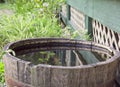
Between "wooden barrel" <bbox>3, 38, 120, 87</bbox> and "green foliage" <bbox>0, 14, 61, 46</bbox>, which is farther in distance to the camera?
"green foliage" <bbox>0, 14, 61, 46</bbox>

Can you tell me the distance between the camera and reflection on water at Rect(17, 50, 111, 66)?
1.87 meters

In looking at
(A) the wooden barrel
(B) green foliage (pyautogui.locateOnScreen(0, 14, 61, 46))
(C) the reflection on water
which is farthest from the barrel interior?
(B) green foliage (pyautogui.locateOnScreen(0, 14, 61, 46))

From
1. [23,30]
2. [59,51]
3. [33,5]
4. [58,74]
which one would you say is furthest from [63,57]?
[33,5]

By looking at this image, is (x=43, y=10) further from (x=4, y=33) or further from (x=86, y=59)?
(x=86, y=59)

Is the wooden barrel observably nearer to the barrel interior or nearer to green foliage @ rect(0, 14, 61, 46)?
the barrel interior

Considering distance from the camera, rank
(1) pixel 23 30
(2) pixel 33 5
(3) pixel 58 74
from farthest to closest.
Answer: (2) pixel 33 5 → (1) pixel 23 30 → (3) pixel 58 74

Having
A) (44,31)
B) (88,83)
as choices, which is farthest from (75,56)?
(44,31)

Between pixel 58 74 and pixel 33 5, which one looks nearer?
pixel 58 74

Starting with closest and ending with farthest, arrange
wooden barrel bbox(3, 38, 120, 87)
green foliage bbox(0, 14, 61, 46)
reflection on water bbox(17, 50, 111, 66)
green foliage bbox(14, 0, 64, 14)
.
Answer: wooden barrel bbox(3, 38, 120, 87), reflection on water bbox(17, 50, 111, 66), green foliage bbox(0, 14, 61, 46), green foliage bbox(14, 0, 64, 14)

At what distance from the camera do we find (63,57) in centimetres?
201

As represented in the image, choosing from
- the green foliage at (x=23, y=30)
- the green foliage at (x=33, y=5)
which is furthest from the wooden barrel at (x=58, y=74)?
the green foliage at (x=33, y=5)

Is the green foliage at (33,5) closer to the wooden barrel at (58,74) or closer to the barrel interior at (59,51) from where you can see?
the barrel interior at (59,51)

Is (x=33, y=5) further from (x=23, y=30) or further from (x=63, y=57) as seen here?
(x=63, y=57)

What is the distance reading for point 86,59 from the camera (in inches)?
80.5
